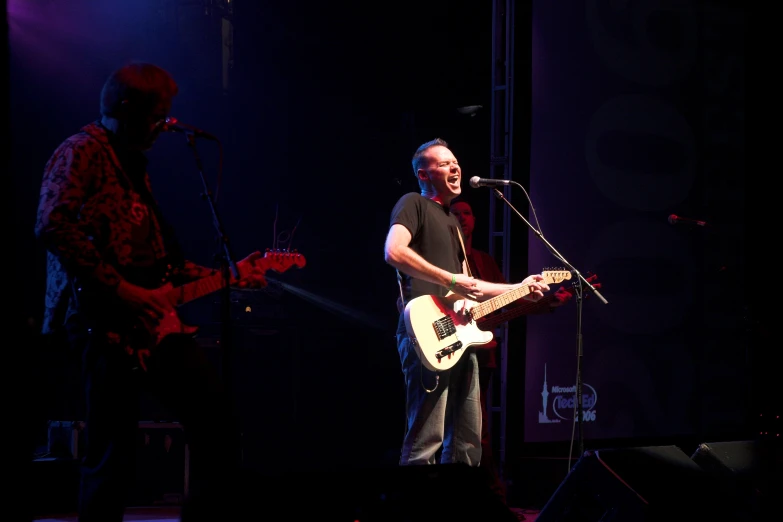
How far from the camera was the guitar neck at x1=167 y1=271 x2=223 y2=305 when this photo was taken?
2.80 m

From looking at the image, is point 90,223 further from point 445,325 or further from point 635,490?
point 635,490

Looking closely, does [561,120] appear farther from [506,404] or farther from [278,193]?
[278,193]

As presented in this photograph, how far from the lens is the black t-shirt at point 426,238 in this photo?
4.13 metres

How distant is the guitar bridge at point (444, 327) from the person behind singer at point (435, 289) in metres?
0.16

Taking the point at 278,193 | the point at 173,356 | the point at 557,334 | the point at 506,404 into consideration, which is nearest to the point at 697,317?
the point at 557,334

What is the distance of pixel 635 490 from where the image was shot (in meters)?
2.78

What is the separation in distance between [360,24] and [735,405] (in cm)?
503

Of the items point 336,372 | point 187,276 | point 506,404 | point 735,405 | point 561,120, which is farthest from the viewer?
point 336,372

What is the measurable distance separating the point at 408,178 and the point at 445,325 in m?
3.91

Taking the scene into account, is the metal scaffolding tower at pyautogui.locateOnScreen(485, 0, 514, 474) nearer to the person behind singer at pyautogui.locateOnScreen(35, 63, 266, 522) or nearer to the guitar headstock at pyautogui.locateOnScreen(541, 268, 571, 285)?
the guitar headstock at pyautogui.locateOnScreen(541, 268, 571, 285)

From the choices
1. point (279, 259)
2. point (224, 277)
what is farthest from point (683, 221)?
point (224, 277)

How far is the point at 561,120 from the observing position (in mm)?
5707

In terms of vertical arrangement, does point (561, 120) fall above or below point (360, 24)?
below

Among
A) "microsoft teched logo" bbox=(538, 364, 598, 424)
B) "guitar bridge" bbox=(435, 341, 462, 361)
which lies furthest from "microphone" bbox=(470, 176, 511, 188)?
"microsoft teched logo" bbox=(538, 364, 598, 424)
